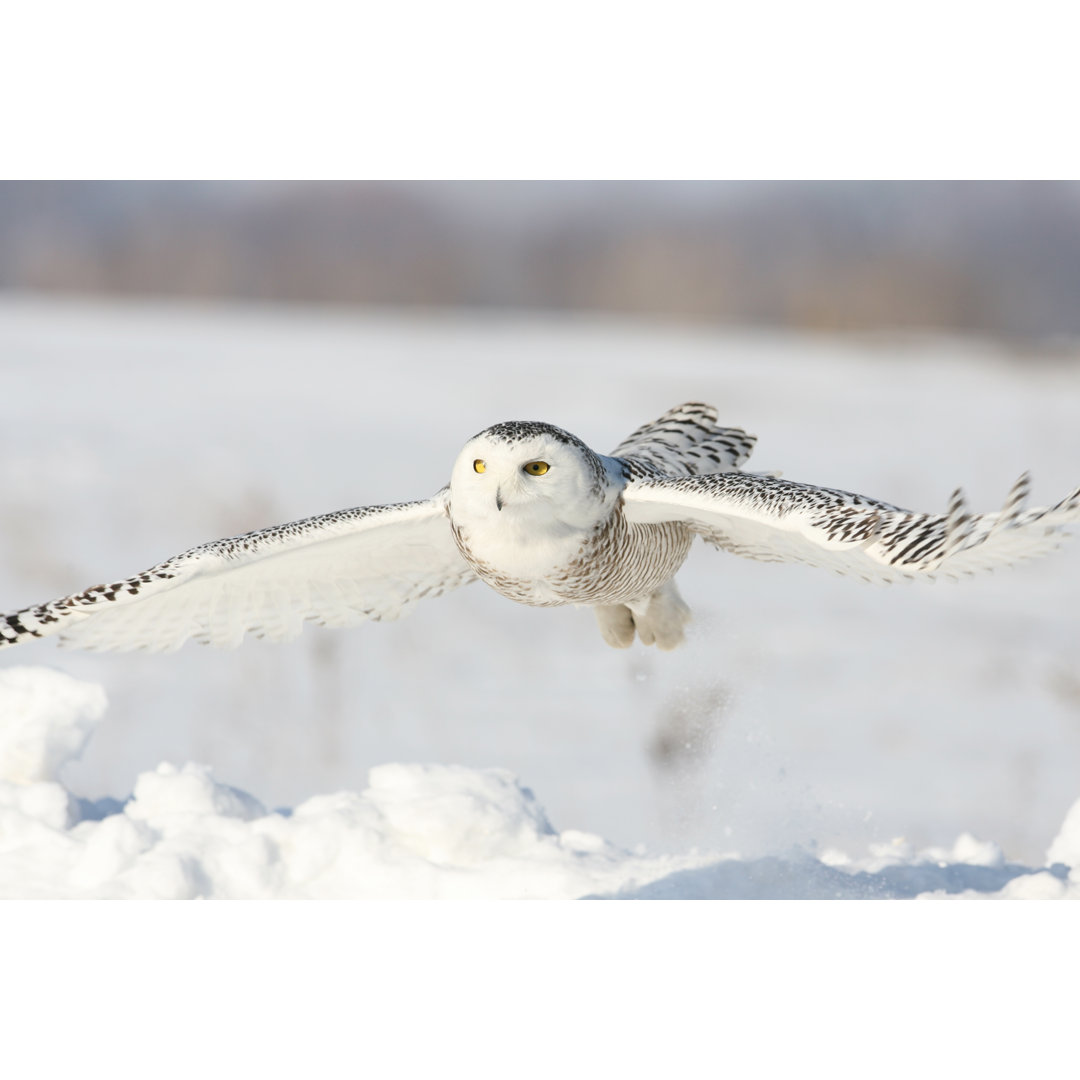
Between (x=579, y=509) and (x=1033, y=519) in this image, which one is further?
(x=579, y=509)

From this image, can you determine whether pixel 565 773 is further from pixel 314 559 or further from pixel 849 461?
pixel 849 461

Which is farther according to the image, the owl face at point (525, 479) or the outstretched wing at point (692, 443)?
the outstretched wing at point (692, 443)

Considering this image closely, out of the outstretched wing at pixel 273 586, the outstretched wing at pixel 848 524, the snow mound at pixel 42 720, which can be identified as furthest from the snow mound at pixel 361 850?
the outstretched wing at pixel 848 524

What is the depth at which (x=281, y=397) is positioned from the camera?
1297 cm

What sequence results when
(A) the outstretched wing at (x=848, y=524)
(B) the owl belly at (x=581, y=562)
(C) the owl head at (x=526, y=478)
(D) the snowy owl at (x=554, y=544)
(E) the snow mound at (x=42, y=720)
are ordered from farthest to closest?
(E) the snow mound at (x=42, y=720), (B) the owl belly at (x=581, y=562), (C) the owl head at (x=526, y=478), (D) the snowy owl at (x=554, y=544), (A) the outstretched wing at (x=848, y=524)

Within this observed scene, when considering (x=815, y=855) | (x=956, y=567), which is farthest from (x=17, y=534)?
(x=956, y=567)

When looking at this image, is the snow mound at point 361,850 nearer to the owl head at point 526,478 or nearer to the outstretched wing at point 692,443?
the outstretched wing at point 692,443

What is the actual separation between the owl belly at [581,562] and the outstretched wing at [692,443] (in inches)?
19.7

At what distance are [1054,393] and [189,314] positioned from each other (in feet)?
29.2

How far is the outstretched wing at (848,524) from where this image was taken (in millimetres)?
3504

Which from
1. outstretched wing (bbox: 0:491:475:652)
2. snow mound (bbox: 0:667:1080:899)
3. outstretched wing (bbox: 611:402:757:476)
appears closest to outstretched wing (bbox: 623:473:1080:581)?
outstretched wing (bbox: 611:402:757:476)

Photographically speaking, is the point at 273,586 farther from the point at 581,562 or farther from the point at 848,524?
the point at 848,524

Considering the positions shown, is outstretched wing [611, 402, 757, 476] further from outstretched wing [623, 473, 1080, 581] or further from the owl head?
the owl head

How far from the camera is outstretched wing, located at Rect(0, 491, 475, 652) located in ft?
14.7
